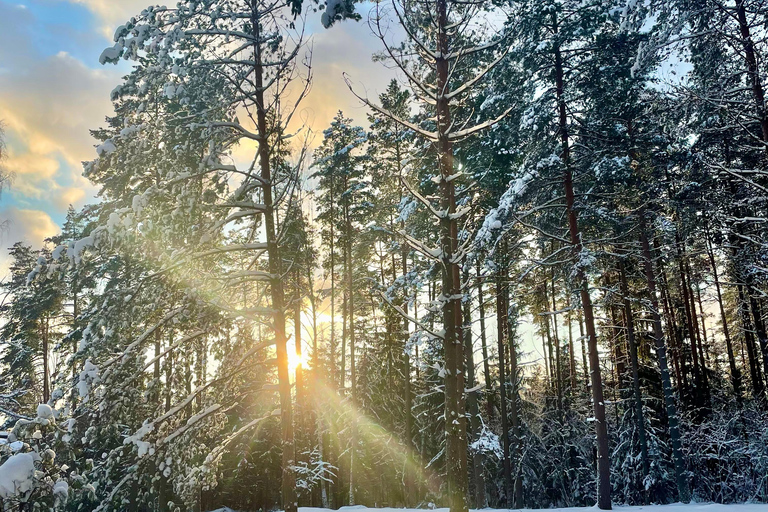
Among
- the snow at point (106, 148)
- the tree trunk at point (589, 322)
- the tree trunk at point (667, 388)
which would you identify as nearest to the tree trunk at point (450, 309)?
the snow at point (106, 148)

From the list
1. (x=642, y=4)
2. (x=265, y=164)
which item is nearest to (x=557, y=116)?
(x=642, y=4)

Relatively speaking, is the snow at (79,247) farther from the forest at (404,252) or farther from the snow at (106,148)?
the snow at (106,148)

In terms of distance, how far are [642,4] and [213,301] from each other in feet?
30.5

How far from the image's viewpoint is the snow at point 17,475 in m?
4.86

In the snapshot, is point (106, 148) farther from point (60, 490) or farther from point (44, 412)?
point (60, 490)

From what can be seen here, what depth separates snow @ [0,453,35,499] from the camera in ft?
15.9

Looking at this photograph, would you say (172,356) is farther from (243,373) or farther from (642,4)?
(642,4)

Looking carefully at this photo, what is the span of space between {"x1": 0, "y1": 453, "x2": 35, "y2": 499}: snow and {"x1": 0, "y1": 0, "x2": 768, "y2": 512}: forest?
22 mm

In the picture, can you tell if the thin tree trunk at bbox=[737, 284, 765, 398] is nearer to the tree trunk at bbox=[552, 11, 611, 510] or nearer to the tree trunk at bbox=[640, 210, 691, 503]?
the tree trunk at bbox=[640, 210, 691, 503]

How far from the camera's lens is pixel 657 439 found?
1614cm

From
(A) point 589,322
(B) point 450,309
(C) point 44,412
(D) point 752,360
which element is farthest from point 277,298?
(D) point 752,360

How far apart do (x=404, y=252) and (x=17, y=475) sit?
14.3m

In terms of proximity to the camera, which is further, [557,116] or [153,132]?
[557,116]

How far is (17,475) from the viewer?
16.2 feet
